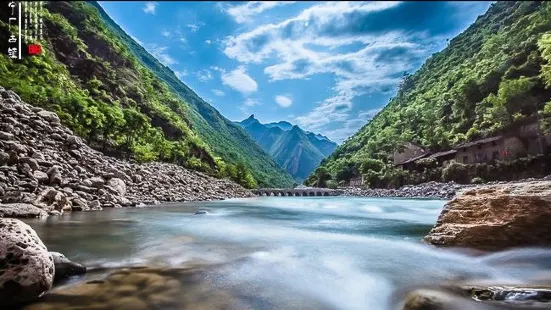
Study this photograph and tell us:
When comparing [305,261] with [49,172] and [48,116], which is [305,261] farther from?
[48,116]

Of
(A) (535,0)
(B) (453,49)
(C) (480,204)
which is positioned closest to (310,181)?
(B) (453,49)

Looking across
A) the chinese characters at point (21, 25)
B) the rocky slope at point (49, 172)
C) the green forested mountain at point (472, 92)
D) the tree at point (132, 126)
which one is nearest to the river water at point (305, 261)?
the rocky slope at point (49, 172)

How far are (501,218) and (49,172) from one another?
1812 centimetres

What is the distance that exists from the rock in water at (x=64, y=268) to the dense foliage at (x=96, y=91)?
995 inches

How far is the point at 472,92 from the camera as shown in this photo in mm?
57219

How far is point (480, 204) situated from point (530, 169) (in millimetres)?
36443

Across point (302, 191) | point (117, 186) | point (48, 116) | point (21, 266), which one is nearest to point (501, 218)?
point (21, 266)

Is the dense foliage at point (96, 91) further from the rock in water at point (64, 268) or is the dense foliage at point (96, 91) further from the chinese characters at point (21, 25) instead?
the rock in water at point (64, 268)

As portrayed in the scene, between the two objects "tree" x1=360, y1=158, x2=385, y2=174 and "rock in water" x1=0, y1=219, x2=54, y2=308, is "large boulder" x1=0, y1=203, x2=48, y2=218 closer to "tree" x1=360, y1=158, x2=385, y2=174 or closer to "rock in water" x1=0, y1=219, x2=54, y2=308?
"rock in water" x1=0, y1=219, x2=54, y2=308

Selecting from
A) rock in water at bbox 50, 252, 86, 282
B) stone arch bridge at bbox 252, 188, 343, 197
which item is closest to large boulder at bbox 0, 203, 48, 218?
rock in water at bbox 50, 252, 86, 282

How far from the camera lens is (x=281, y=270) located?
19.0ft

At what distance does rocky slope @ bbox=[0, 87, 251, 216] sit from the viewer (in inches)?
526

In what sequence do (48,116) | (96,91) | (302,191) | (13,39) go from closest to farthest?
(48,116) → (13,39) → (96,91) → (302,191)

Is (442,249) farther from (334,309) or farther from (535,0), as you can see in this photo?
(535,0)
